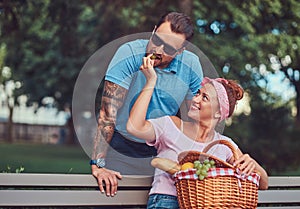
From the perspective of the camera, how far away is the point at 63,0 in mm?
10125

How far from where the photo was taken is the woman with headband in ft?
9.13

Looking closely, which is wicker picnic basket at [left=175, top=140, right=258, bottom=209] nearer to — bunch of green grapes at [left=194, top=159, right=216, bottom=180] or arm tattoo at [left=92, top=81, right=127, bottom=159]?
bunch of green grapes at [left=194, top=159, right=216, bottom=180]

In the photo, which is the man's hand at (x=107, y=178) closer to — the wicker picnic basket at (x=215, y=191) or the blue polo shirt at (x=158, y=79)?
the blue polo shirt at (x=158, y=79)

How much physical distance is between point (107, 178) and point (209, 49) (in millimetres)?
8792

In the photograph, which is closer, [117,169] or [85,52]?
[117,169]

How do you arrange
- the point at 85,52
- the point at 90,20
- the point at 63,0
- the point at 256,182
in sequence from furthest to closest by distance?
the point at 90,20 < the point at 85,52 < the point at 63,0 < the point at 256,182

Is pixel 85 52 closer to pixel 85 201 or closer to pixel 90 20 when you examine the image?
pixel 90 20

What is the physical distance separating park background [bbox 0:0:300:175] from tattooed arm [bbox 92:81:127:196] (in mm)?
2612

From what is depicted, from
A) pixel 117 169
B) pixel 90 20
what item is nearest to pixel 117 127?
pixel 117 169

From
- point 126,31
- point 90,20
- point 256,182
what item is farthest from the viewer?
point 90,20

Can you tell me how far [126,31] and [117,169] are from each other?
36.2 ft

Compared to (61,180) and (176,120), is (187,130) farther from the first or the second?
(61,180)

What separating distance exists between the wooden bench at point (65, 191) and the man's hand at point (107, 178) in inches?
1.6

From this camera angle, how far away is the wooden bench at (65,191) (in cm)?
280
